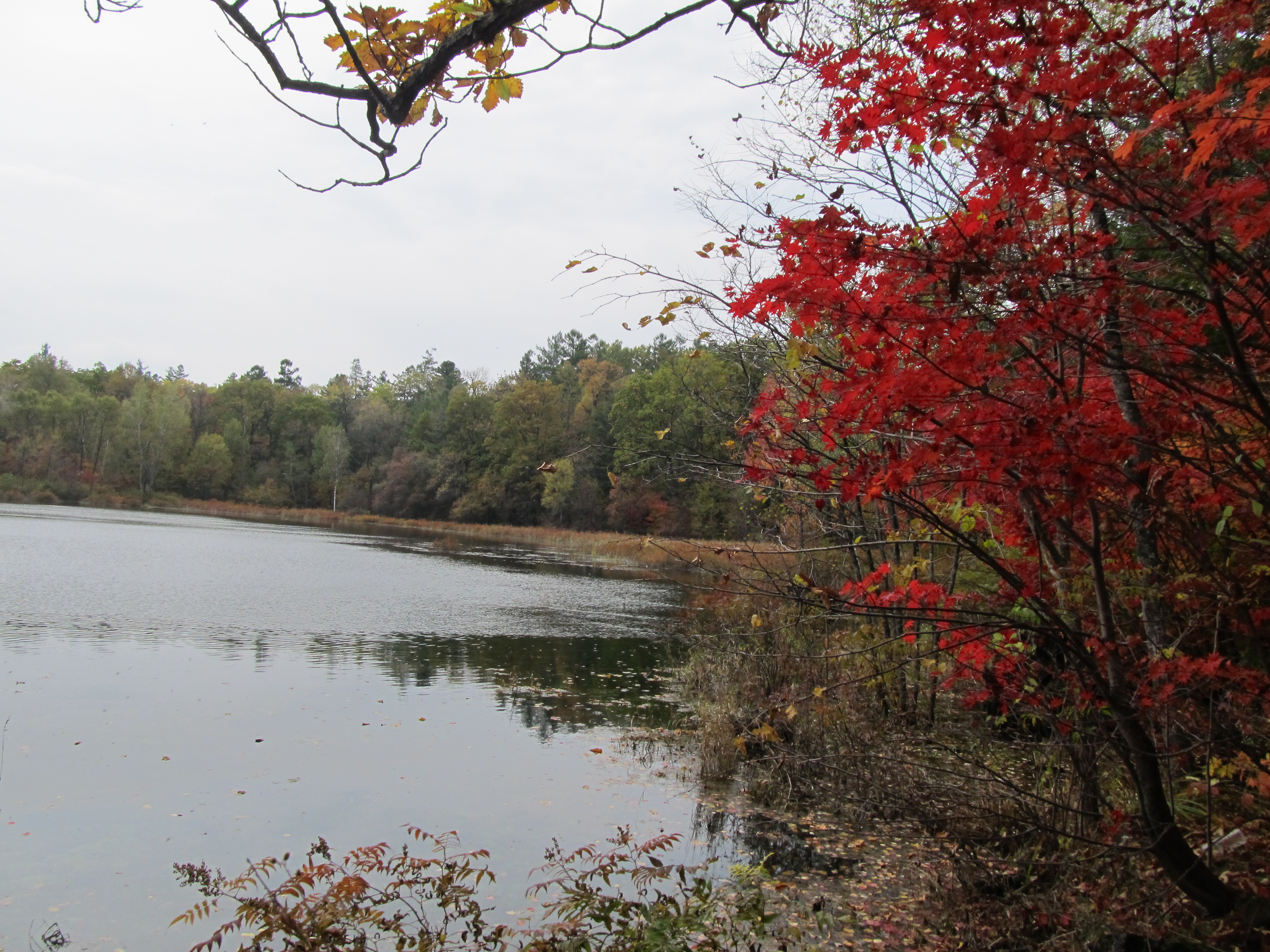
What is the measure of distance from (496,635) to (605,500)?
40.1 meters

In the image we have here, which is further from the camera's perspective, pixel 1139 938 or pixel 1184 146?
pixel 1139 938

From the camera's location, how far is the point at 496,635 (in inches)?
591

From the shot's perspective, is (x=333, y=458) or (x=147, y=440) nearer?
(x=147, y=440)

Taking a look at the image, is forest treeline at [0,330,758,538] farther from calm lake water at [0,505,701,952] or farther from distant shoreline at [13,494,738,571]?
calm lake water at [0,505,701,952]

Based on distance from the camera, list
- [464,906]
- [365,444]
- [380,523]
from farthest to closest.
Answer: [365,444]
[380,523]
[464,906]

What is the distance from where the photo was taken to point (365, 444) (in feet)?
247

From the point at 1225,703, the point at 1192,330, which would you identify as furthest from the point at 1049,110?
the point at 1225,703

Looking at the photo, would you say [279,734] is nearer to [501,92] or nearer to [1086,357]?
[501,92]

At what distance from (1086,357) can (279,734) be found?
7828 millimetres

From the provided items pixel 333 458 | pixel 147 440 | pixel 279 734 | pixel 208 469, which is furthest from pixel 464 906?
pixel 208 469

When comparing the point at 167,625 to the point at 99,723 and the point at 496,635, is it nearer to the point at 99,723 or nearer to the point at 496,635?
the point at 496,635

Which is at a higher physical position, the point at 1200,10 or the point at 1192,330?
the point at 1200,10

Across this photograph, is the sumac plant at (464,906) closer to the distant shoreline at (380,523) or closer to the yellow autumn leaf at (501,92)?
the yellow autumn leaf at (501,92)

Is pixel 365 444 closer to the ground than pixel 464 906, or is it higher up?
higher up
